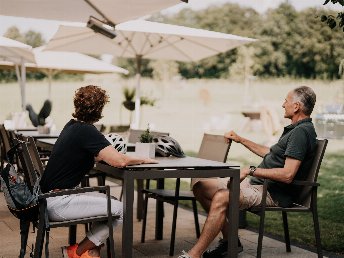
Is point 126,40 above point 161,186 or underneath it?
above

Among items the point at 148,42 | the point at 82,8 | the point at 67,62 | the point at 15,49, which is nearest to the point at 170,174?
the point at 82,8

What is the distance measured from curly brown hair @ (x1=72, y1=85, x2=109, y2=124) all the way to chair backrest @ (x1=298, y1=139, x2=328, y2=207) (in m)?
1.53

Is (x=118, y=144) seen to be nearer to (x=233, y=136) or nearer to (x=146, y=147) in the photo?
(x=146, y=147)

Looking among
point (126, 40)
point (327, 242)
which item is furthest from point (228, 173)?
point (126, 40)

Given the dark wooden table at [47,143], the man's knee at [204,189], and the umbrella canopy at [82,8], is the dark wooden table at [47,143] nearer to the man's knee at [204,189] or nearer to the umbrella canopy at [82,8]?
the umbrella canopy at [82,8]

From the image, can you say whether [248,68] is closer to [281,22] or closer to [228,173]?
[281,22]

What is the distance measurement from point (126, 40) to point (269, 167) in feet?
16.9

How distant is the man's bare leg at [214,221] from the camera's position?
12.3 feet

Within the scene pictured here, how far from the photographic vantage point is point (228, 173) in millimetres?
3654

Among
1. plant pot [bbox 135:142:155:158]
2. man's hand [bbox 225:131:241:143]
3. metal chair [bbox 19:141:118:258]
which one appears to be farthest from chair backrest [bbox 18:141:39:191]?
man's hand [bbox 225:131:241:143]

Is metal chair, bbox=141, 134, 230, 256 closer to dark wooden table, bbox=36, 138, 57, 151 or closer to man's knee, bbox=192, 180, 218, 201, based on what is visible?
man's knee, bbox=192, 180, 218, 201

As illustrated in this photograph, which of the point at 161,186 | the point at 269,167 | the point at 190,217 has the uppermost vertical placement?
the point at 269,167

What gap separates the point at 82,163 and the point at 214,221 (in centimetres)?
95

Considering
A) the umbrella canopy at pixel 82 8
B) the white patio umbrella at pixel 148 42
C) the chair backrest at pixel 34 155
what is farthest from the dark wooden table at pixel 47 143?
the white patio umbrella at pixel 148 42
